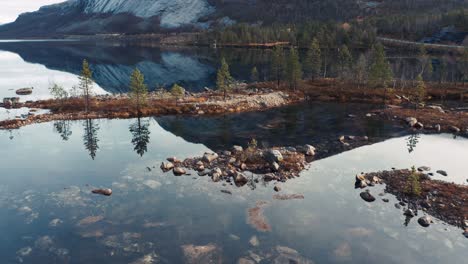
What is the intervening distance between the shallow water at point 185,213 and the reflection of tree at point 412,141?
4.47 ft

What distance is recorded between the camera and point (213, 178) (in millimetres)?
45500

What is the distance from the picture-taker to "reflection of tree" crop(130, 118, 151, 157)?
194 ft

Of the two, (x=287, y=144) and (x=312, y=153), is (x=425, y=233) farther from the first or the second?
(x=287, y=144)

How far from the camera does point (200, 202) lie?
3941cm

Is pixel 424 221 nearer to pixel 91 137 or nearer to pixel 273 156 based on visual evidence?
pixel 273 156

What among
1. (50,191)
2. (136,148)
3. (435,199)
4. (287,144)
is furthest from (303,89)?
(50,191)

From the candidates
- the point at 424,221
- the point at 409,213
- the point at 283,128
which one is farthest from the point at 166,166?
the point at 424,221

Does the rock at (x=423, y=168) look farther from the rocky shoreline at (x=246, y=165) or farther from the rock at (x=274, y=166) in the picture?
the rock at (x=274, y=166)

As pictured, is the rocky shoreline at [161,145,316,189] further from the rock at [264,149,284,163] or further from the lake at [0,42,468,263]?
the lake at [0,42,468,263]

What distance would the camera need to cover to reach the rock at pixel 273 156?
50072 millimetres

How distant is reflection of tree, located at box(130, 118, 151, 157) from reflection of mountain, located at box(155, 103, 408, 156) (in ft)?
13.4

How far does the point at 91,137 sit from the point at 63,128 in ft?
35.3

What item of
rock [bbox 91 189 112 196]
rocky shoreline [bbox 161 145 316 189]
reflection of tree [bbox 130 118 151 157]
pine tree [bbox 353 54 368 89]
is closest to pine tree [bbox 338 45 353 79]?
pine tree [bbox 353 54 368 89]

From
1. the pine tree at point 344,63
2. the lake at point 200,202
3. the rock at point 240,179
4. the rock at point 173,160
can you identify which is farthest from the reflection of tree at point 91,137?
the pine tree at point 344,63
